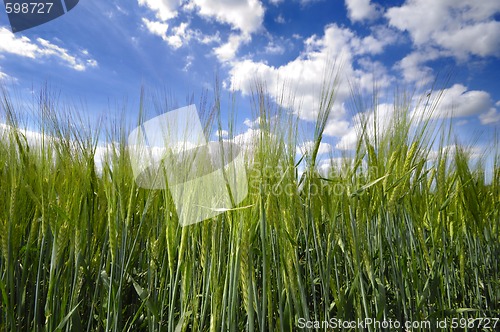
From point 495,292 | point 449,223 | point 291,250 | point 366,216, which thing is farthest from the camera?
point 449,223

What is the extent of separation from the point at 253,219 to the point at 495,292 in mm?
1609

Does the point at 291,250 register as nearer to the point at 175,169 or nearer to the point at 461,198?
the point at 175,169

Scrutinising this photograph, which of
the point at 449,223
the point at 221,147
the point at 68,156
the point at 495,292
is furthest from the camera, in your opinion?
the point at 449,223

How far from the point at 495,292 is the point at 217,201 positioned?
5.49 feet

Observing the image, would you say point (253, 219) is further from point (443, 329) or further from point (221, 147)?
point (443, 329)

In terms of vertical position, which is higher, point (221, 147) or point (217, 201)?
point (221, 147)

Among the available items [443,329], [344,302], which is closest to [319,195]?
[344,302]

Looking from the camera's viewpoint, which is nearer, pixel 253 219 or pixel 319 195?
pixel 253 219

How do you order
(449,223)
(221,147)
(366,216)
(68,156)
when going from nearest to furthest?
1. (221,147)
2. (366,216)
3. (68,156)
4. (449,223)

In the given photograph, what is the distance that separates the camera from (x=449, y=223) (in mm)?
2084

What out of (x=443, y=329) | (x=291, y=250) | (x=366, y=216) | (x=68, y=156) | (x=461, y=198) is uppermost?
(x=68, y=156)

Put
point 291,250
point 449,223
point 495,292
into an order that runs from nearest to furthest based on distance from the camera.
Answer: point 291,250 < point 495,292 < point 449,223

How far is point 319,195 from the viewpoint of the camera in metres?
1.37

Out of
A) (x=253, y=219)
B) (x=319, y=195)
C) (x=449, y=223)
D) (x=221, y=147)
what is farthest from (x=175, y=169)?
(x=449, y=223)
